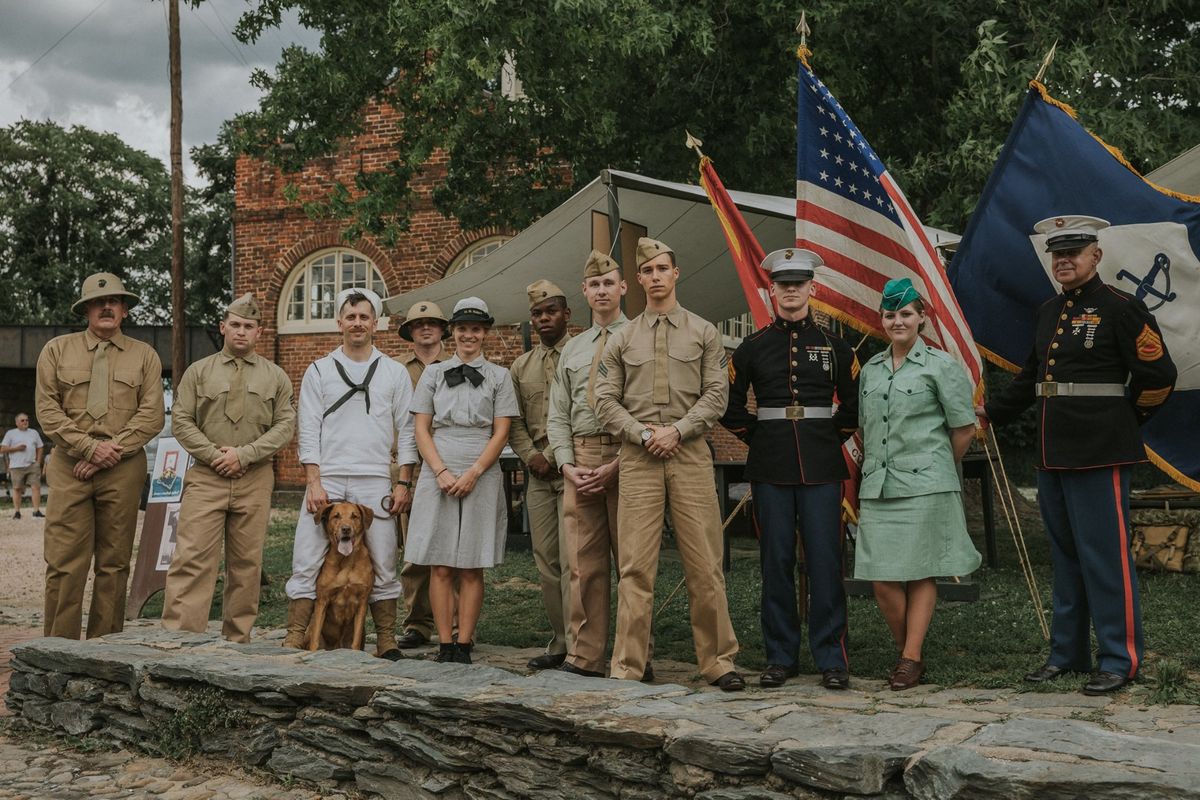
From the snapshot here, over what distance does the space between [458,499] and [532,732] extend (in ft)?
6.87

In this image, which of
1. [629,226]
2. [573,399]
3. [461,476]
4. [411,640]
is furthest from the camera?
[629,226]

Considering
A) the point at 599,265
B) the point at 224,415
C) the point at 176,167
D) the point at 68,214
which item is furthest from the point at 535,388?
the point at 68,214

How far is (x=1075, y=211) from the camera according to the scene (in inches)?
220

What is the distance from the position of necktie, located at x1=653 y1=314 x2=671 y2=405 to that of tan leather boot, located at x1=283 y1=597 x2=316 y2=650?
2147 millimetres

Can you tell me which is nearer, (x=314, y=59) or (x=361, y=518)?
(x=361, y=518)

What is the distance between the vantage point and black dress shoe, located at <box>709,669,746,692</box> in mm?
4723

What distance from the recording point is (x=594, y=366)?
17.3 ft

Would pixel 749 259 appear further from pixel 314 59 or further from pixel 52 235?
pixel 52 235

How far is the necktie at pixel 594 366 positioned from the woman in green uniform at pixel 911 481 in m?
1.23

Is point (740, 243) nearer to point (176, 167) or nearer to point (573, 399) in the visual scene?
point (573, 399)

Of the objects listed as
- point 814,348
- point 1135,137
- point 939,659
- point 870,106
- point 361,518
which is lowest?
point 939,659

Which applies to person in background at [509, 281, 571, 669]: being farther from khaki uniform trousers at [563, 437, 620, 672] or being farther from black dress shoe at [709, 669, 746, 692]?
black dress shoe at [709, 669, 746, 692]

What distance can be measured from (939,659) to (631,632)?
64.9 inches

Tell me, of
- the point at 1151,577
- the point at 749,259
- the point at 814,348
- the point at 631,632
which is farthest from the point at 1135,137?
the point at 631,632
